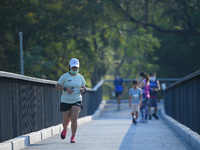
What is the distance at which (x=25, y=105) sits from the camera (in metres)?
8.49

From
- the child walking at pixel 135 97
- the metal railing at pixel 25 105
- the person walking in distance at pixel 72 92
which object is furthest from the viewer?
the child walking at pixel 135 97

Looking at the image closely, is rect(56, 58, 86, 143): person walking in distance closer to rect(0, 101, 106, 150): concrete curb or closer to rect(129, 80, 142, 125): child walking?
rect(0, 101, 106, 150): concrete curb

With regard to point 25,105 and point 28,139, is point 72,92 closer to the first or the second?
point 25,105

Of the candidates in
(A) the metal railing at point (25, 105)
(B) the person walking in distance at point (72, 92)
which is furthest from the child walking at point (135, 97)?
(B) the person walking in distance at point (72, 92)

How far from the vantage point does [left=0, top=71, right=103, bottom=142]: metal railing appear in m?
7.14

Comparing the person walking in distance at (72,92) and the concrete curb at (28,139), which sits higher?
the person walking in distance at (72,92)

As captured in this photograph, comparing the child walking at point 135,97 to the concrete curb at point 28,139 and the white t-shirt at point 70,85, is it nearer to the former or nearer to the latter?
the concrete curb at point 28,139

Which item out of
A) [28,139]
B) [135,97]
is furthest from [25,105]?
[135,97]

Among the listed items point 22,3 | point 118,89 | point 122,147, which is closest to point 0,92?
point 122,147

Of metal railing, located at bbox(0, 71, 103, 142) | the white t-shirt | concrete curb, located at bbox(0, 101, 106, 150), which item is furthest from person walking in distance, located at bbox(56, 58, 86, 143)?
metal railing, located at bbox(0, 71, 103, 142)

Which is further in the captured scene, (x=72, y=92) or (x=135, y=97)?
(x=135, y=97)

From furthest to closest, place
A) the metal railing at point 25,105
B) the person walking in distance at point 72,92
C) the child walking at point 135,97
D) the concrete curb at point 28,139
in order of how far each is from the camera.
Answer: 1. the child walking at point 135,97
2. the person walking in distance at point 72,92
3. the metal railing at point 25,105
4. the concrete curb at point 28,139

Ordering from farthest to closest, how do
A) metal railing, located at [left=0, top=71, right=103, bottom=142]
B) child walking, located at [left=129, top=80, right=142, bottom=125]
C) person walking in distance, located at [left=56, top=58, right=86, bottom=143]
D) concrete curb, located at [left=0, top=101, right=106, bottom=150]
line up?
child walking, located at [left=129, top=80, right=142, bottom=125] < person walking in distance, located at [left=56, top=58, right=86, bottom=143] < metal railing, located at [left=0, top=71, right=103, bottom=142] < concrete curb, located at [left=0, top=101, right=106, bottom=150]

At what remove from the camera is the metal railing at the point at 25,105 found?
23.4 ft
